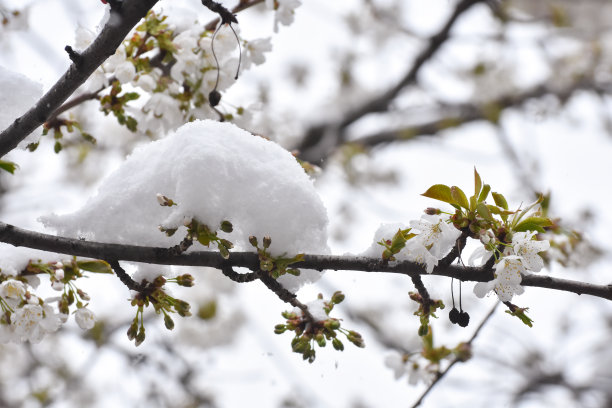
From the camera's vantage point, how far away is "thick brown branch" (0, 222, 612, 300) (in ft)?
3.06

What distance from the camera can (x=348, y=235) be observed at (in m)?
7.19

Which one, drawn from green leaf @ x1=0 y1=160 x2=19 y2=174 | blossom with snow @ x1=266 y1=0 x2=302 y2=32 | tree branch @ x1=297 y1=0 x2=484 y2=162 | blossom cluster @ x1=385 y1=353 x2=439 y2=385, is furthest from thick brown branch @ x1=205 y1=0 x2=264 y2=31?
tree branch @ x1=297 y1=0 x2=484 y2=162

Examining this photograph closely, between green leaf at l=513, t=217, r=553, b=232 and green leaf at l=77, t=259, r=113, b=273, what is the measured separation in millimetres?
844

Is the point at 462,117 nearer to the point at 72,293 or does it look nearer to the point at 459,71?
the point at 459,71

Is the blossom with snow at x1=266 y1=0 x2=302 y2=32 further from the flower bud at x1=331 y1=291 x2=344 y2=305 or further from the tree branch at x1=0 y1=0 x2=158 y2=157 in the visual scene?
the flower bud at x1=331 y1=291 x2=344 y2=305

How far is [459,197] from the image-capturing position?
3.19 ft

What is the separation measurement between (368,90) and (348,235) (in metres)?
1.97

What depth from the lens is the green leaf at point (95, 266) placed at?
3.70 feet

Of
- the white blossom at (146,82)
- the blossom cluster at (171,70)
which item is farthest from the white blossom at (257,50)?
the white blossom at (146,82)

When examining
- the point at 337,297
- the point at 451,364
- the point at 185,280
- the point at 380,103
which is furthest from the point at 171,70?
the point at 380,103

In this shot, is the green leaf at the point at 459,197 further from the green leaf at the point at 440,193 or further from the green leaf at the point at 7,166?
the green leaf at the point at 7,166

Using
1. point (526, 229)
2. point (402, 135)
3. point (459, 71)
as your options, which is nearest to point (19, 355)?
point (402, 135)

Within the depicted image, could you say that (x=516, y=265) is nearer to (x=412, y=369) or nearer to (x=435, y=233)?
(x=435, y=233)

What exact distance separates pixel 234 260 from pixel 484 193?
19.2 inches
